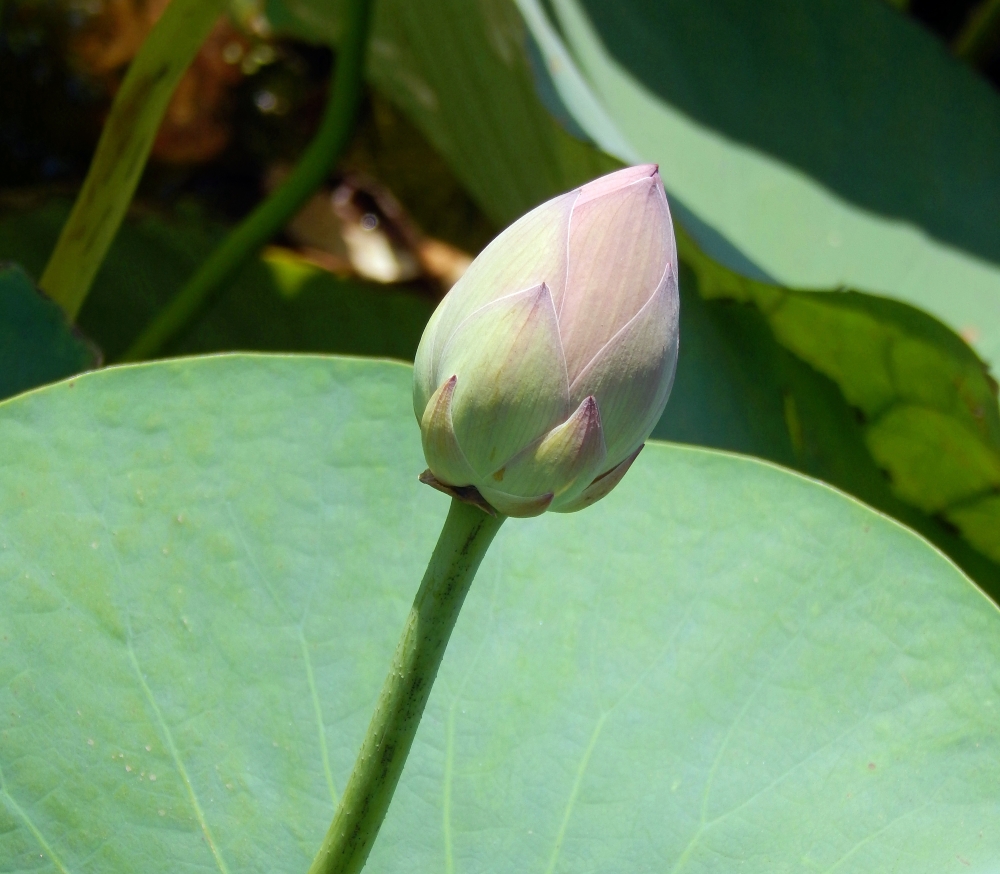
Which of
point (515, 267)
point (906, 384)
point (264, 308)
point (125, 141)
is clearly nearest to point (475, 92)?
point (264, 308)

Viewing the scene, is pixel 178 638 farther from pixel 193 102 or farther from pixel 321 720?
pixel 193 102

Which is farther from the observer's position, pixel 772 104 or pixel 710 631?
pixel 772 104

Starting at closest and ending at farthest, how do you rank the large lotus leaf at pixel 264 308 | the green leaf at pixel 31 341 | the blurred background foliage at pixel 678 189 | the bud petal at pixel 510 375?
the bud petal at pixel 510 375 → the green leaf at pixel 31 341 → the blurred background foliage at pixel 678 189 → the large lotus leaf at pixel 264 308

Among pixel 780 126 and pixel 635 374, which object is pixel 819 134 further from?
pixel 635 374

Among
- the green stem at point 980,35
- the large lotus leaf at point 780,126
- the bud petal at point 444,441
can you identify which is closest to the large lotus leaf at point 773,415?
the large lotus leaf at point 780,126

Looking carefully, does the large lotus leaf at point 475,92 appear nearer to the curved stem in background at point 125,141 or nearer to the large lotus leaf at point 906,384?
the large lotus leaf at point 906,384

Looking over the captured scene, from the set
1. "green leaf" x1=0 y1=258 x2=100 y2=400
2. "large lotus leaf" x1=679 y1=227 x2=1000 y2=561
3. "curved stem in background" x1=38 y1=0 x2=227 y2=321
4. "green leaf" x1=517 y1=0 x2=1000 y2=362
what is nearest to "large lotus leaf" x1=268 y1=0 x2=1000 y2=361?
"green leaf" x1=517 y1=0 x2=1000 y2=362

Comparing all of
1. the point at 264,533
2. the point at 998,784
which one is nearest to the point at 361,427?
the point at 264,533
